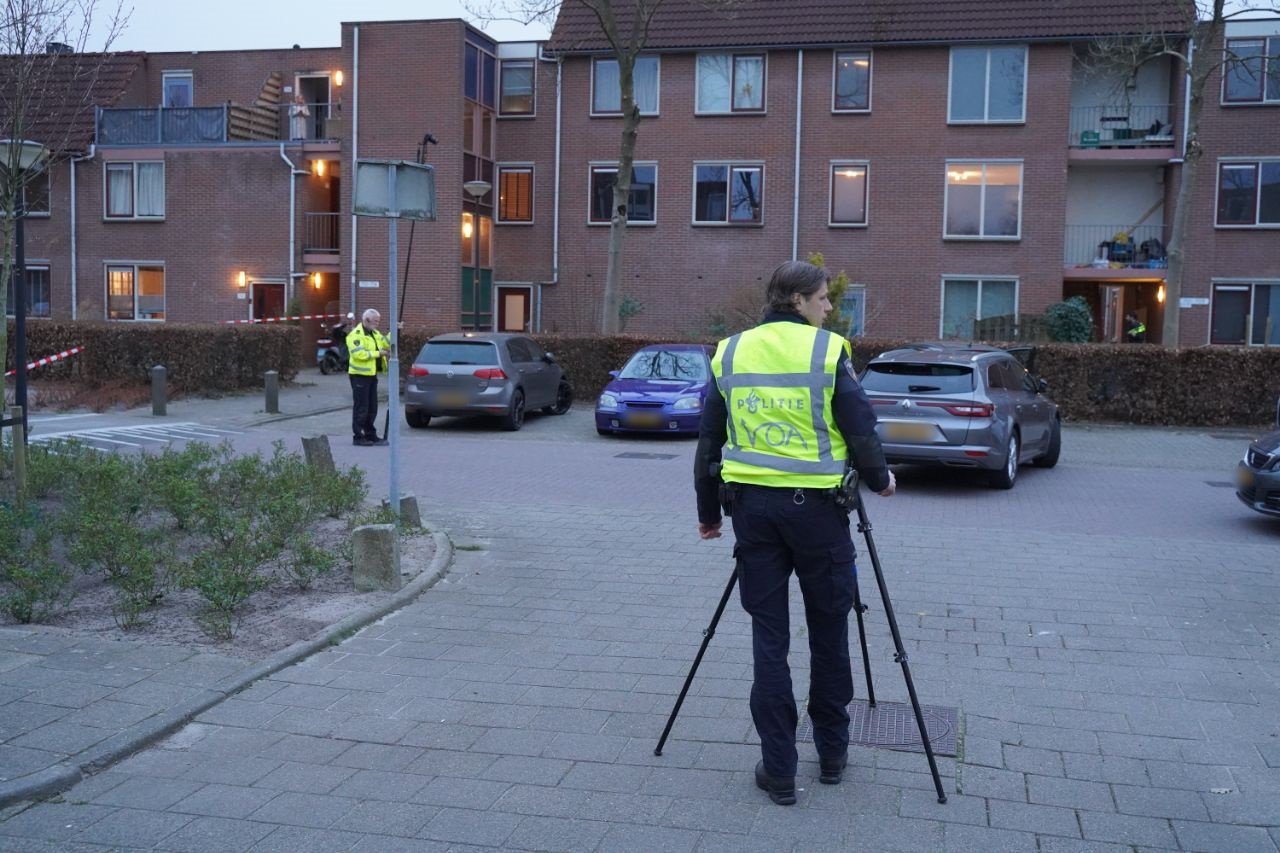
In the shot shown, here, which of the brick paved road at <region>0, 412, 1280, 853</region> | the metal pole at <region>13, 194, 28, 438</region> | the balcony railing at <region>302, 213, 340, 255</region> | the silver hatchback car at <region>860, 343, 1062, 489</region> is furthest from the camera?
the balcony railing at <region>302, 213, 340, 255</region>

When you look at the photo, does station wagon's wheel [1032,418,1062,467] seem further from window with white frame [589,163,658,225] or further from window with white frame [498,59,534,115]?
window with white frame [498,59,534,115]

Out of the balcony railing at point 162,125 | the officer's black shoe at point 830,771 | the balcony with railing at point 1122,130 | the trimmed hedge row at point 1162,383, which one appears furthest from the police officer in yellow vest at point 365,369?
the balcony with railing at point 1122,130

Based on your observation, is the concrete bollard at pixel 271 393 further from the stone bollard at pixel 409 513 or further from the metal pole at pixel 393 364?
the stone bollard at pixel 409 513

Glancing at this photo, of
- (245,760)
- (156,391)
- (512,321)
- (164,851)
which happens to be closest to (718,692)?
(245,760)

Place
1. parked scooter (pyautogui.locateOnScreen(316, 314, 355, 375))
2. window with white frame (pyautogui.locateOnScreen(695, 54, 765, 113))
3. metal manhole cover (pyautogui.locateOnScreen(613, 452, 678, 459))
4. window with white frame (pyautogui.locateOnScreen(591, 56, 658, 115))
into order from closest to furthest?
metal manhole cover (pyautogui.locateOnScreen(613, 452, 678, 459)) → parked scooter (pyautogui.locateOnScreen(316, 314, 355, 375)) → window with white frame (pyautogui.locateOnScreen(695, 54, 765, 113)) → window with white frame (pyautogui.locateOnScreen(591, 56, 658, 115))

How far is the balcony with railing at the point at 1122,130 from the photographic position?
2917 cm

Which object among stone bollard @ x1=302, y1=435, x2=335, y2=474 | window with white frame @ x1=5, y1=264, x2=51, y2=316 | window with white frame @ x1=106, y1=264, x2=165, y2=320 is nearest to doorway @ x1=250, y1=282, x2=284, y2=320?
window with white frame @ x1=106, y1=264, x2=165, y2=320

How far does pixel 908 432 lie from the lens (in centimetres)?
1272

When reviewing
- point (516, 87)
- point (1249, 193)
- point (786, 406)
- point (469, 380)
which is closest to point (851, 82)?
point (516, 87)

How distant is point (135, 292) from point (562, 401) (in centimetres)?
1685

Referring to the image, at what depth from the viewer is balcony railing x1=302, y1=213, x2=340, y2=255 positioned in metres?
31.6

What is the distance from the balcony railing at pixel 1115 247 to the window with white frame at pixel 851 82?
5996 mm

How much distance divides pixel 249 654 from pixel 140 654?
514 mm

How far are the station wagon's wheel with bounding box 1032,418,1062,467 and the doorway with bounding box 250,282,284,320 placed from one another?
22.2 meters
